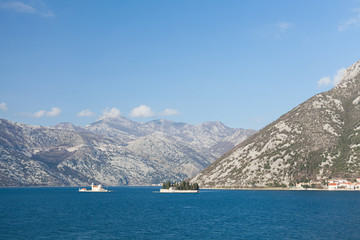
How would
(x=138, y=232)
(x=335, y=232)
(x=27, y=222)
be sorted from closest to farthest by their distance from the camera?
(x=335, y=232) → (x=138, y=232) → (x=27, y=222)

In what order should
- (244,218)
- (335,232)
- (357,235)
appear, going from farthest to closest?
(244,218), (335,232), (357,235)

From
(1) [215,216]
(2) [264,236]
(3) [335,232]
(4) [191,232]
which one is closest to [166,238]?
(4) [191,232]

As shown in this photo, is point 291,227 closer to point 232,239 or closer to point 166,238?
point 232,239

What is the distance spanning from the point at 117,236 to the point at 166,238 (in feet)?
40.9

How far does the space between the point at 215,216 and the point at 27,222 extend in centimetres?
6486

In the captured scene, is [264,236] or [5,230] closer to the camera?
[264,236]

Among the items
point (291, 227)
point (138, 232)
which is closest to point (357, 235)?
point (291, 227)

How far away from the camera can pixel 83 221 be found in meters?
126

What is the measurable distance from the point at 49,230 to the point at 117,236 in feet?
75.4

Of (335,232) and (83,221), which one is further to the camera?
(83,221)

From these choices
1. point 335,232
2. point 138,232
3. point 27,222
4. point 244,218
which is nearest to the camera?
point 335,232

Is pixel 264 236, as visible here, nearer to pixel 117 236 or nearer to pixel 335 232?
pixel 335 232

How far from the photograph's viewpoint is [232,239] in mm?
91438

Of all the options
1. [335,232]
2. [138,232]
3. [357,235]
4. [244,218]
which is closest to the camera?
[357,235]
